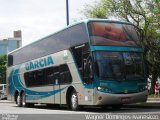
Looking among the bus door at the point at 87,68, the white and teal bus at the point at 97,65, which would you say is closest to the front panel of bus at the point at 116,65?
the white and teal bus at the point at 97,65

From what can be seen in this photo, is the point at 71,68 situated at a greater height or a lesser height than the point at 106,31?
lesser

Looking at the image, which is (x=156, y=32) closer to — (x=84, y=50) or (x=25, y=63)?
(x=25, y=63)

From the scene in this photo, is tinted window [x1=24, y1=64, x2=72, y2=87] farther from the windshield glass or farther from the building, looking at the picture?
the building

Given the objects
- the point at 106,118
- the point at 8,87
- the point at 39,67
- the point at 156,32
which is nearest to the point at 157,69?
the point at 156,32

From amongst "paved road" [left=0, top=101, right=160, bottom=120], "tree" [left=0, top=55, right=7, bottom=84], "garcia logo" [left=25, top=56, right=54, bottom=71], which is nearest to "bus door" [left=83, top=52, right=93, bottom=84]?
"paved road" [left=0, top=101, right=160, bottom=120]

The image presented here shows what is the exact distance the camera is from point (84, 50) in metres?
22.0

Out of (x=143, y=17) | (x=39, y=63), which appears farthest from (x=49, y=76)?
(x=143, y=17)

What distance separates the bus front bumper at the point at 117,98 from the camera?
21.1 m

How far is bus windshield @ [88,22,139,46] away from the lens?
21.7 meters

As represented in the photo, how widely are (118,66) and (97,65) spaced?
3.52 ft

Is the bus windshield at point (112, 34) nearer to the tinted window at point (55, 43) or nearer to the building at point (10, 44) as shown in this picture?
the tinted window at point (55, 43)

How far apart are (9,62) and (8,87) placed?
6.29 ft

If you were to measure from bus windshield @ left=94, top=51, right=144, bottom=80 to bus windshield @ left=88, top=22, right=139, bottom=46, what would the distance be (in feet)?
1.76

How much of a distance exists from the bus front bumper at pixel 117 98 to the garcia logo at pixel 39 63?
5422 millimetres
